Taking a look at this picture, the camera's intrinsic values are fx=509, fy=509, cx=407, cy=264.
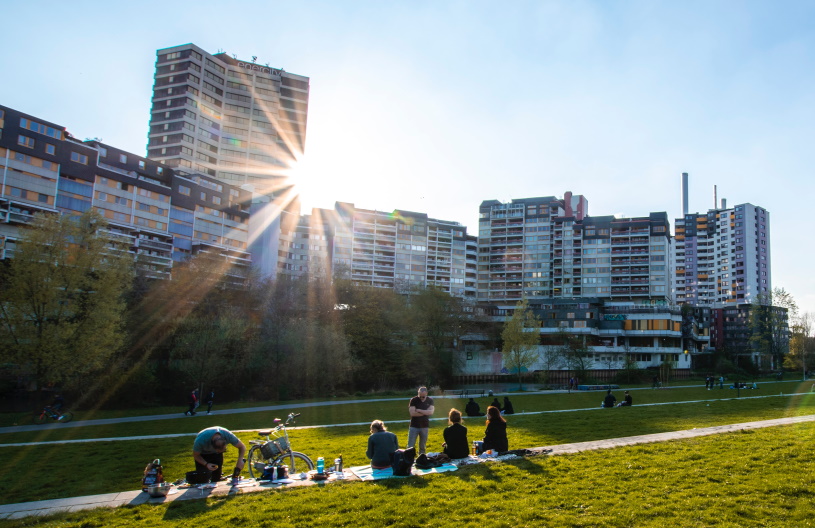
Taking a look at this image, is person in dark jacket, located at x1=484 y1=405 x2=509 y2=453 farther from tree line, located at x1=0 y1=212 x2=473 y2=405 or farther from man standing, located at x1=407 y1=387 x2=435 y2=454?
tree line, located at x1=0 y1=212 x2=473 y2=405

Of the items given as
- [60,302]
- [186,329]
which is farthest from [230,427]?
[186,329]

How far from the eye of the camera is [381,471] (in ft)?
37.8

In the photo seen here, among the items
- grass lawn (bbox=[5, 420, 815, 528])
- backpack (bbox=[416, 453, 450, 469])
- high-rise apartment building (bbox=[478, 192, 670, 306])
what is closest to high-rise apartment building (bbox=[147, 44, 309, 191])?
high-rise apartment building (bbox=[478, 192, 670, 306])

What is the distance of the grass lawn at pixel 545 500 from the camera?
27.2ft

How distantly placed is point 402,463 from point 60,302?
102 feet

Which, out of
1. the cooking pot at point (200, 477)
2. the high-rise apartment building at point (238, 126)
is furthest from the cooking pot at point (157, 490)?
the high-rise apartment building at point (238, 126)

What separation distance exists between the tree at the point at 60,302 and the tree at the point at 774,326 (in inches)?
4165

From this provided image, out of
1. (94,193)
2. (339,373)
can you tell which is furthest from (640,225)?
(94,193)

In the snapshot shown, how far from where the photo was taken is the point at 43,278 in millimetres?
31844

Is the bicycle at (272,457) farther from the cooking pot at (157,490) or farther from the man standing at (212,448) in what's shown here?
the cooking pot at (157,490)

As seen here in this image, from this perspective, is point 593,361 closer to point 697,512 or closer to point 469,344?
point 469,344

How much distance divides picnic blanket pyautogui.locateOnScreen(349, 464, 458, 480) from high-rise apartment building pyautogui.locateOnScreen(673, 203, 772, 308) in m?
153

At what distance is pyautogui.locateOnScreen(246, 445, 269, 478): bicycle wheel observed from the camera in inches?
451

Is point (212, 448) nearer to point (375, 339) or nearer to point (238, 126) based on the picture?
point (375, 339)
